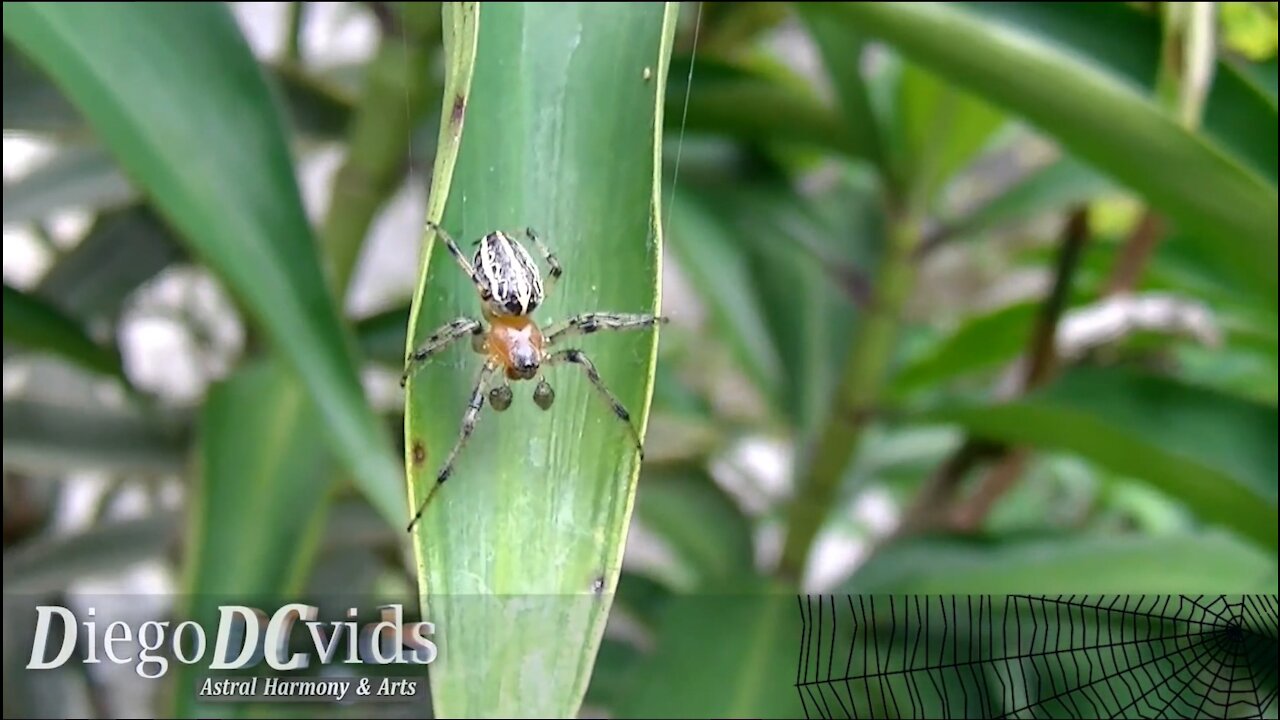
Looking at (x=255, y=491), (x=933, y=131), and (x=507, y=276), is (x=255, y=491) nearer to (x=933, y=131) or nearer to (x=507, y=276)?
(x=507, y=276)

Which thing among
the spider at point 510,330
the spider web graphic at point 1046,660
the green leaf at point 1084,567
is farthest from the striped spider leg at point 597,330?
the green leaf at point 1084,567

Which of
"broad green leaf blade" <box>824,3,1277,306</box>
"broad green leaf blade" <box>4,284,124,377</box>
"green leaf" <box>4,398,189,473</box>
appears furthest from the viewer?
"green leaf" <box>4,398,189,473</box>

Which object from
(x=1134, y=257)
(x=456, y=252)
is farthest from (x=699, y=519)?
(x=456, y=252)

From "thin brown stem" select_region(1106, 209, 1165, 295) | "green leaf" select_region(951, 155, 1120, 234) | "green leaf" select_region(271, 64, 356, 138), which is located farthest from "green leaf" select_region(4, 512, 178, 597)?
"thin brown stem" select_region(1106, 209, 1165, 295)

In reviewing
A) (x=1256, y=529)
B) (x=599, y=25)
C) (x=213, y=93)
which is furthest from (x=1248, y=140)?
(x=213, y=93)

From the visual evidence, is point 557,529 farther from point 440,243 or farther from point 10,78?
point 10,78

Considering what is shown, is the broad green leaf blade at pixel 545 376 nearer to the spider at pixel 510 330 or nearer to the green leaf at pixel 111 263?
the spider at pixel 510 330

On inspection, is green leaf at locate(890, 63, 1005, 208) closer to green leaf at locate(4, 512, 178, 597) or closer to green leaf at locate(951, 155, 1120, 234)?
green leaf at locate(951, 155, 1120, 234)
